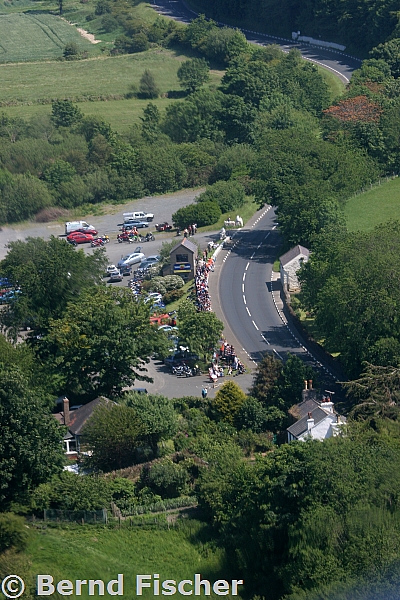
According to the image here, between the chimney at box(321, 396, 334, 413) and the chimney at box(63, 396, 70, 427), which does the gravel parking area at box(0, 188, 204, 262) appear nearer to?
the chimney at box(63, 396, 70, 427)

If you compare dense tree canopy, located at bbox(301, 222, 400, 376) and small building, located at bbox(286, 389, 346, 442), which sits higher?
dense tree canopy, located at bbox(301, 222, 400, 376)

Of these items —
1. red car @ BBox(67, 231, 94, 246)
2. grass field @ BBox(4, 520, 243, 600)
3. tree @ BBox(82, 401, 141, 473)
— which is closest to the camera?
grass field @ BBox(4, 520, 243, 600)

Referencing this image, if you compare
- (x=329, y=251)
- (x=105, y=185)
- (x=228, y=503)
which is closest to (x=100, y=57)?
(x=105, y=185)

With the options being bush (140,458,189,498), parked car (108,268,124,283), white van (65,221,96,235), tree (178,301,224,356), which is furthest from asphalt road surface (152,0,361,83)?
bush (140,458,189,498)

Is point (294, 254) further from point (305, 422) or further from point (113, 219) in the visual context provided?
point (113, 219)

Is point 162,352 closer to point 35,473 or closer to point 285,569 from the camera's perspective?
point 35,473

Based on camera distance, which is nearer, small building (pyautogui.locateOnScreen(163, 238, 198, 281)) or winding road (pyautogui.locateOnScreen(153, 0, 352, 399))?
winding road (pyautogui.locateOnScreen(153, 0, 352, 399))
